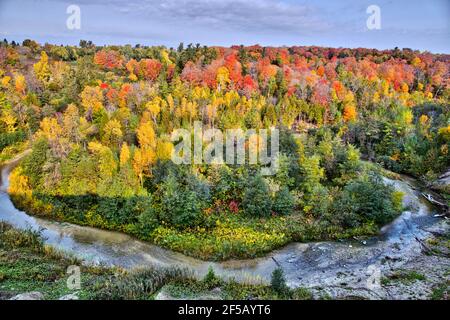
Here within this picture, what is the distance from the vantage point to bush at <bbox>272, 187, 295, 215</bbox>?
26.1 m

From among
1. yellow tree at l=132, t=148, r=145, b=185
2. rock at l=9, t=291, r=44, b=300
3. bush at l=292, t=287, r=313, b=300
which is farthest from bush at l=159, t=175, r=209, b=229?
rock at l=9, t=291, r=44, b=300

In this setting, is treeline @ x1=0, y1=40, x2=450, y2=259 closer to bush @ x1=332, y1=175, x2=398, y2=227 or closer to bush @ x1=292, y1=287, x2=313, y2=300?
bush @ x1=332, y1=175, x2=398, y2=227

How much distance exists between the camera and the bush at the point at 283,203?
26.1 metres

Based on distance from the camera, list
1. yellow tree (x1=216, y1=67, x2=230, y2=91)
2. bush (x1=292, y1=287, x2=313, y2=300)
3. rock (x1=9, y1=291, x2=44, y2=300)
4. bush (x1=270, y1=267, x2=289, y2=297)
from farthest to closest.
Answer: yellow tree (x1=216, y1=67, x2=230, y2=91) → bush (x1=270, y1=267, x2=289, y2=297) → bush (x1=292, y1=287, x2=313, y2=300) → rock (x1=9, y1=291, x2=44, y2=300)

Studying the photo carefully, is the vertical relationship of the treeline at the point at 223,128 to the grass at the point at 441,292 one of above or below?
above

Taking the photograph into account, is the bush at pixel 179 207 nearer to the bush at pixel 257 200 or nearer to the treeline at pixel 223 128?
the treeline at pixel 223 128

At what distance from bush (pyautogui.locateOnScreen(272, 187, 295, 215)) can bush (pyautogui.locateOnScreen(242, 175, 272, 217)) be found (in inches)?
29.6

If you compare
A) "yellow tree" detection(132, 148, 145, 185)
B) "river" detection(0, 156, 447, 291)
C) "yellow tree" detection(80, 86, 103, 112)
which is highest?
"yellow tree" detection(80, 86, 103, 112)

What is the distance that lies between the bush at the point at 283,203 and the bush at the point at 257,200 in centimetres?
75

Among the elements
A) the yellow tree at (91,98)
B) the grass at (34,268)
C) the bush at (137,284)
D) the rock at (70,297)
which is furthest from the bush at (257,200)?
the yellow tree at (91,98)

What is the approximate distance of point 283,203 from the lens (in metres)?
26.2

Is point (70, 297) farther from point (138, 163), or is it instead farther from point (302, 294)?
point (138, 163)

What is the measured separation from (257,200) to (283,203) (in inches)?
83.6
